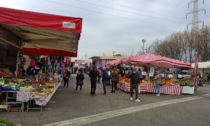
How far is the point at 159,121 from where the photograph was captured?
9.65m

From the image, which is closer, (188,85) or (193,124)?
(193,124)

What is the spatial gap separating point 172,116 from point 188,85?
11.0 m

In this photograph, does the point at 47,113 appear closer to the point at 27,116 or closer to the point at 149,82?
the point at 27,116

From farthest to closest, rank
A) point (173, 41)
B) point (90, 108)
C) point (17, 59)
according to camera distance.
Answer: point (173, 41) → point (17, 59) → point (90, 108)

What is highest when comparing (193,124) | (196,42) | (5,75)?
(196,42)

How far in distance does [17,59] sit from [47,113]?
8357 mm

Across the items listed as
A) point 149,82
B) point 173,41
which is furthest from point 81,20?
point 173,41

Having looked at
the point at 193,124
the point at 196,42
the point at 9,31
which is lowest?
the point at 193,124

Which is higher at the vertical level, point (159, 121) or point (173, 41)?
point (173, 41)

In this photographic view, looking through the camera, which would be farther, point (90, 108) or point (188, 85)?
point (188, 85)

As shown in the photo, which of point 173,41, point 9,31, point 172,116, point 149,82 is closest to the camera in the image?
point 172,116

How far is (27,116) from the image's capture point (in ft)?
31.2

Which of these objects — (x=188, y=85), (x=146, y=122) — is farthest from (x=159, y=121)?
(x=188, y=85)

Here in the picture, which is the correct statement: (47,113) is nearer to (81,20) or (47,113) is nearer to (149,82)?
(81,20)
